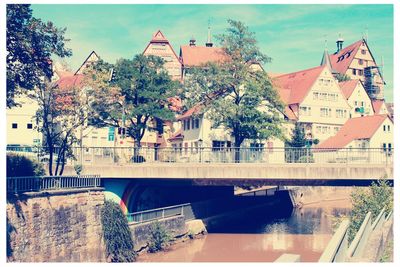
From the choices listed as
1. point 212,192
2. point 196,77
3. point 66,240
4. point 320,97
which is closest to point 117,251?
point 66,240

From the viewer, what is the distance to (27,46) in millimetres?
19328

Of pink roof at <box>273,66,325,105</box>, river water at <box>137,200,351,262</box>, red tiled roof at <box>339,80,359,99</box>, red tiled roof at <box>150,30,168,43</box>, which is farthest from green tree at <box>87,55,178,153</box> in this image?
A: red tiled roof at <box>339,80,359,99</box>

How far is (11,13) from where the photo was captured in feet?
62.5

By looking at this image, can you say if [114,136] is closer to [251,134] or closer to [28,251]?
[251,134]

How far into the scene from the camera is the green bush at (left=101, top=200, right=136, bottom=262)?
24.3 m

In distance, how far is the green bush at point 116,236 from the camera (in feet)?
79.7

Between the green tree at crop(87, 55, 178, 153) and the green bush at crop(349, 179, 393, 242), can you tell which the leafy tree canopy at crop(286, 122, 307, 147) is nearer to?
the green tree at crop(87, 55, 178, 153)

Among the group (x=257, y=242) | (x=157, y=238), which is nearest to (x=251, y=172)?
(x=257, y=242)

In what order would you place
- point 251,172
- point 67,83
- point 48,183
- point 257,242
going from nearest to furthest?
point 48,183 < point 251,172 < point 257,242 < point 67,83

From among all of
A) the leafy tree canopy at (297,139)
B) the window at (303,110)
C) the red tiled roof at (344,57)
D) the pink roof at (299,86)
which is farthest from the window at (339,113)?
the red tiled roof at (344,57)

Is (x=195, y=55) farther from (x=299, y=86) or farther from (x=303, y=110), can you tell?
(x=303, y=110)

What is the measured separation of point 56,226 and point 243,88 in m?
25.2

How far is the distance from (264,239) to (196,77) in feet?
58.5

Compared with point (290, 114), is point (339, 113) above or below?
above
